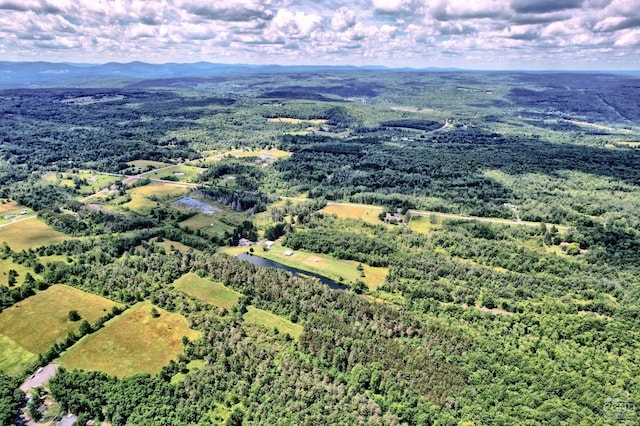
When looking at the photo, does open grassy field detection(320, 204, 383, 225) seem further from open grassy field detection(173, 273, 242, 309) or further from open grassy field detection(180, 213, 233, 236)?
open grassy field detection(173, 273, 242, 309)

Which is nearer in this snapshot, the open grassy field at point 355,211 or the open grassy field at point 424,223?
the open grassy field at point 424,223

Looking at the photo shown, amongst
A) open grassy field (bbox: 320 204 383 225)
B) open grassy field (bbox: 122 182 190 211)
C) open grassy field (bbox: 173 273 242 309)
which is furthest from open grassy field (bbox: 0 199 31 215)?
open grassy field (bbox: 320 204 383 225)

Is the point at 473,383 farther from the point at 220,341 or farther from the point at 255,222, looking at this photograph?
the point at 255,222

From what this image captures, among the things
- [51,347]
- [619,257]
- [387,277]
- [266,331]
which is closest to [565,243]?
[619,257]

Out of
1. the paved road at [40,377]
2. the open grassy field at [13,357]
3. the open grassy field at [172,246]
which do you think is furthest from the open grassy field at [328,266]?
the open grassy field at [13,357]

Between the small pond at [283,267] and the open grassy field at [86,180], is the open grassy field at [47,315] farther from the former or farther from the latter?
the open grassy field at [86,180]

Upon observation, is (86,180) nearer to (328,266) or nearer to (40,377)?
(328,266)
